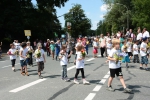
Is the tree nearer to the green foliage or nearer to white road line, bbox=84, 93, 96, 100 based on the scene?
the green foliage

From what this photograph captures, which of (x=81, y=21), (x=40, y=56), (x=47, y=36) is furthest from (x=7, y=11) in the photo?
(x=81, y=21)

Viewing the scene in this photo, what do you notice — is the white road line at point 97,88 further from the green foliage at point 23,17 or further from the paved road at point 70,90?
the green foliage at point 23,17

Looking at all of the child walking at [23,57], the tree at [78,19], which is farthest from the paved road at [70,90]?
the tree at [78,19]

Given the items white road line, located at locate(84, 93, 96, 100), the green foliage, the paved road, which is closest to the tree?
the green foliage

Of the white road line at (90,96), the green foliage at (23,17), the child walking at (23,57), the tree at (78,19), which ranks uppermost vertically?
the tree at (78,19)

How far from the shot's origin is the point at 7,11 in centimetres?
3819

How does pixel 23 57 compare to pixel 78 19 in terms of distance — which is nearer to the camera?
pixel 23 57

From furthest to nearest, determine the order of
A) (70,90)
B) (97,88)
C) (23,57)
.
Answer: (23,57) < (97,88) < (70,90)

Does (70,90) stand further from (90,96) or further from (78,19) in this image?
(78,19)

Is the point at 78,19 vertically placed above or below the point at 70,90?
above

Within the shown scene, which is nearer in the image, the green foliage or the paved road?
the paved road

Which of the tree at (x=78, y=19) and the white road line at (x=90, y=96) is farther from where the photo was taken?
the tree at (x=78, y=19)

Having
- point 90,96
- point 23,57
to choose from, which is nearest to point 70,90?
point 90,96

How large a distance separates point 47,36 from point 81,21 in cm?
3519
